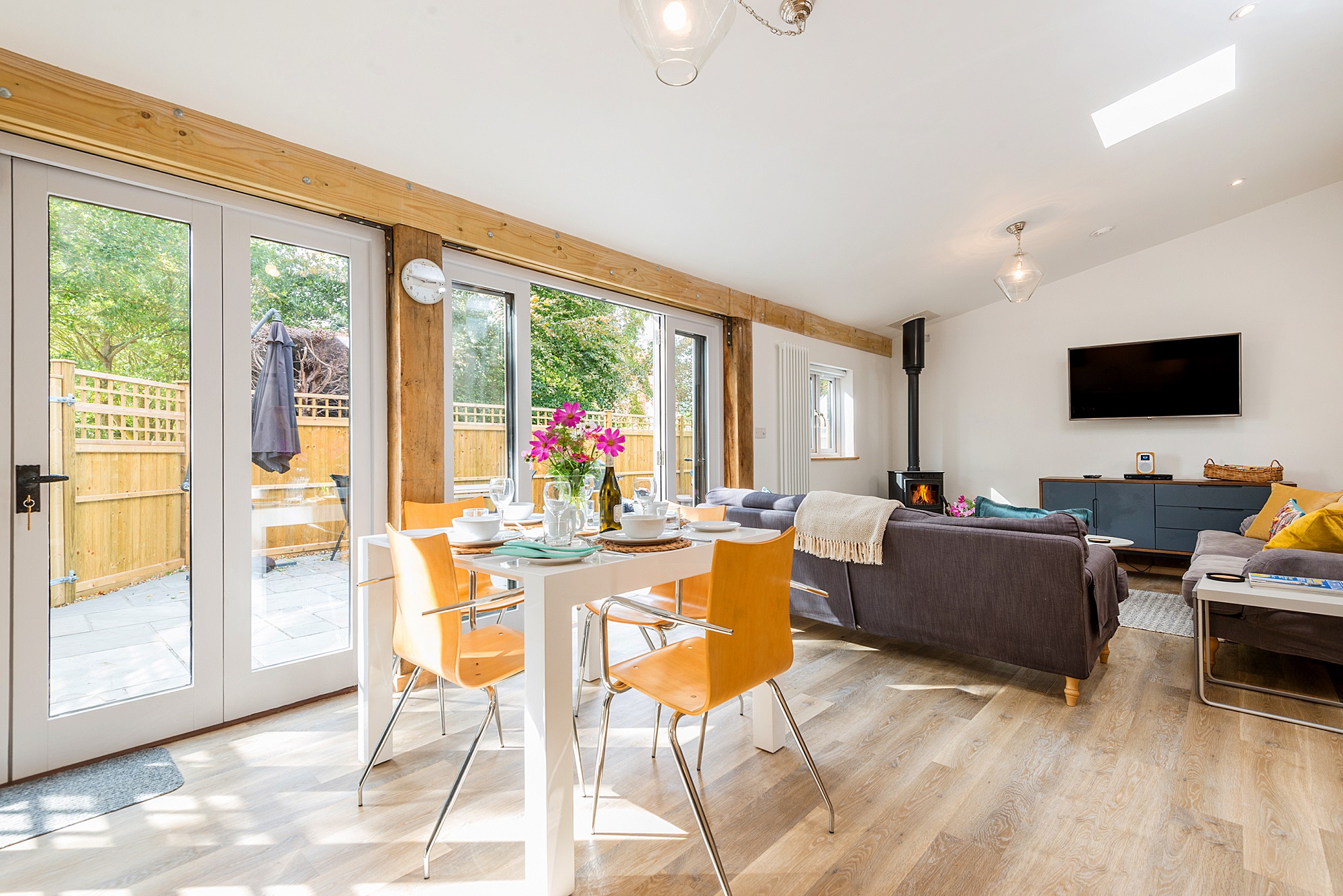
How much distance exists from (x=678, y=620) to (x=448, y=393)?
1.94 m

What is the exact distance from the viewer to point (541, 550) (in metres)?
1.52

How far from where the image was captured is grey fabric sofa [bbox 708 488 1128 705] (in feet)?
8.04

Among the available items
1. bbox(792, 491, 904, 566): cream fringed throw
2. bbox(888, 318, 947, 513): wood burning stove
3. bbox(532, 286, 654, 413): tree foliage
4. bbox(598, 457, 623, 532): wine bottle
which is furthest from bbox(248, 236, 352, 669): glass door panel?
bbox(888, 318, 947, 513): wood burning stove

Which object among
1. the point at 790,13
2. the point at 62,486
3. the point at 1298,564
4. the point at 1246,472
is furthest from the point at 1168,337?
the point at 62,486

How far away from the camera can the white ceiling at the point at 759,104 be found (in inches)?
78.1

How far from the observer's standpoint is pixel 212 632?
2320 millimetres

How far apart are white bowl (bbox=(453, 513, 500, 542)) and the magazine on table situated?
2877mm

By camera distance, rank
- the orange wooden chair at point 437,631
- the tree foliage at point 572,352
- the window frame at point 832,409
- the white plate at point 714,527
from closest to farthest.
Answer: the orange wooden chair at point 437,631 → the white plate at point 714,527 → the window frame at point 832,409 → the tree foliage at point 572,352

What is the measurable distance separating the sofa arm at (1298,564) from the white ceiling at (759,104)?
2196mm

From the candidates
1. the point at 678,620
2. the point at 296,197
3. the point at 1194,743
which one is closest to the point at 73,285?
the point at 296,197

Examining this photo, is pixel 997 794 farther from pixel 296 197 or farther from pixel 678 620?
pixel 296 197

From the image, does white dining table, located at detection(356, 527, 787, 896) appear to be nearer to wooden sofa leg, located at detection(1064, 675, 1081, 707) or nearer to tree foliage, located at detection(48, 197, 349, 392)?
tree foliage, located at detection(48, 197, 349, 392)

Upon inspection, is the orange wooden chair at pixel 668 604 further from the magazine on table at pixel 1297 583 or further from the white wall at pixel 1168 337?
the white wall at pixel 1168 337

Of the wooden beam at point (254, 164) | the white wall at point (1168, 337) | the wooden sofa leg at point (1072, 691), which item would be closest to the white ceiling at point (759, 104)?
the wooden beam at point (254, 164)
